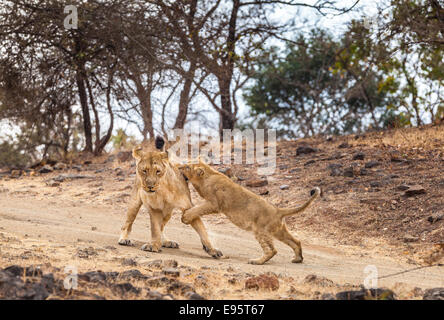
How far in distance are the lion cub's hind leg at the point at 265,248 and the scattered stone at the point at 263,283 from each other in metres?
1.52

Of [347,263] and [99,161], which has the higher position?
[99,161]

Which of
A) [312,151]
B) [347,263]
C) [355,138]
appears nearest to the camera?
[347,263]

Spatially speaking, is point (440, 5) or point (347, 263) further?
point (440, 5)

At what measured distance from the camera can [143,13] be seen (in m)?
15.2

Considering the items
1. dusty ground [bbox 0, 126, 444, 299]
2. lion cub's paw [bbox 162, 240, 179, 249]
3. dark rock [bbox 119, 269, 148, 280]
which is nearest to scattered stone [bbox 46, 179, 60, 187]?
dusty ground [bbox 0, 126, 444, 299]


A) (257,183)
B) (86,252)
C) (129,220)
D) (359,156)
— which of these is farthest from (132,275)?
(359,156)

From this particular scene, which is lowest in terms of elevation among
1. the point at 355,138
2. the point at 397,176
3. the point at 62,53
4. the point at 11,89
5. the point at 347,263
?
the point at 347,263

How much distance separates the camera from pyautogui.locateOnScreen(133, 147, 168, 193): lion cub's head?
708cm

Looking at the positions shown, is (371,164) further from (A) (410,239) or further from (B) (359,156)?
(A) (410,239)

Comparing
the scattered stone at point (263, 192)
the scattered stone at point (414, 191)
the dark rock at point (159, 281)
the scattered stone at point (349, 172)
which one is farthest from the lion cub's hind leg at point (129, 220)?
the scattered stone at point (349, 172)

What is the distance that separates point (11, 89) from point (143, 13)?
4509mm

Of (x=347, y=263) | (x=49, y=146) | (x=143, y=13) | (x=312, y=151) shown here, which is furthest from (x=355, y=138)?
(x=49, y=146)
